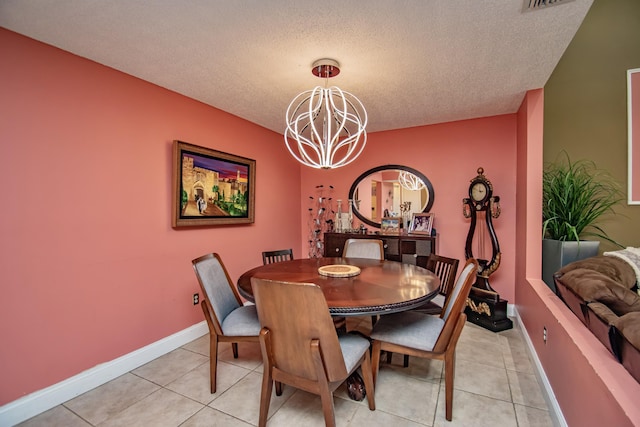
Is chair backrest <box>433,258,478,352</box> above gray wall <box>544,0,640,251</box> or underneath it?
underneath

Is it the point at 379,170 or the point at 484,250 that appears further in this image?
the point at 379,170

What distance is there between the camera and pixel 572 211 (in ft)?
8.39

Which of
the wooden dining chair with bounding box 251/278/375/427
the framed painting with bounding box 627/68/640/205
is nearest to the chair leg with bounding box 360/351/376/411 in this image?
the wooden dining chair with bounding box 251/278/375/427

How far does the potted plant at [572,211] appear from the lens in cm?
249

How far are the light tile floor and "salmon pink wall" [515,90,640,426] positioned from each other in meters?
0.27

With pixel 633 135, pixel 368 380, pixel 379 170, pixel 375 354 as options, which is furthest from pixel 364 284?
pixel 633 135

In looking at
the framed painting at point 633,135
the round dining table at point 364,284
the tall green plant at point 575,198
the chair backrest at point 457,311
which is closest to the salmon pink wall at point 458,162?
the tall green plant at point 575,198

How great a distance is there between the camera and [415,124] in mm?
3795

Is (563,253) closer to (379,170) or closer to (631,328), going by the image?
(631,328)

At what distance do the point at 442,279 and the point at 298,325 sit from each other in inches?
64.6

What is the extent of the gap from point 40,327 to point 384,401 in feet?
7.56

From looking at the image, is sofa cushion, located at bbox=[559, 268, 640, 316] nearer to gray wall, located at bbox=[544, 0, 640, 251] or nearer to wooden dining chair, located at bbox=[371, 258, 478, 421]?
wooden dining chair, located at bbox=[371, 258, 478, 421]

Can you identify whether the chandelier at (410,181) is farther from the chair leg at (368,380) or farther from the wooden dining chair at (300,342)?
the wooden dining chair at (300,342)

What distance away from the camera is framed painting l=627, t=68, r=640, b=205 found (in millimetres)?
2814
